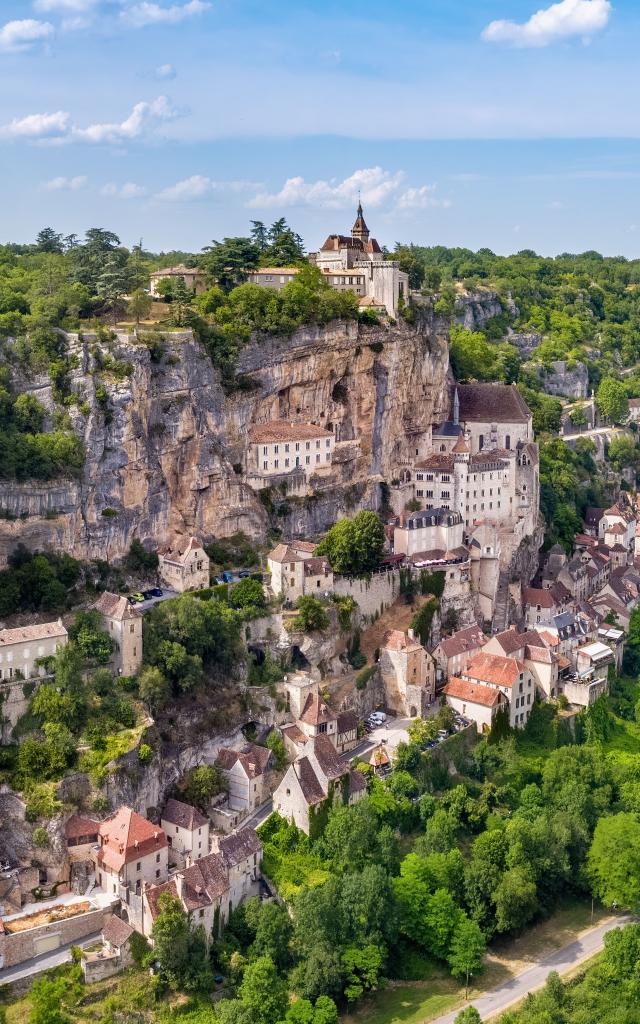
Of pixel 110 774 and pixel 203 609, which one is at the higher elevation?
pixel 203 609

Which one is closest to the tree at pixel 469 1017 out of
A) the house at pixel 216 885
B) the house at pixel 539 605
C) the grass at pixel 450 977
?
the grass at pixel 450 977

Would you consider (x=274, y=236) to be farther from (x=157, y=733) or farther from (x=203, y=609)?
(x=157, y=733)

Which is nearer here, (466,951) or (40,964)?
(40,964)

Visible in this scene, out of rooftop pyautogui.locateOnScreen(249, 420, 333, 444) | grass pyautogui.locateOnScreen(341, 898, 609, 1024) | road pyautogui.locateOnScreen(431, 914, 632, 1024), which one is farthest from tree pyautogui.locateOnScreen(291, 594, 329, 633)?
road pyautogui.locateOnScreen(431, 914, 632, 1024)

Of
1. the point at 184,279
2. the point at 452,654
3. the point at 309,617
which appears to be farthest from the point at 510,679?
the point at 184,279

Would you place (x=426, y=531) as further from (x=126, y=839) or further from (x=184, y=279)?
(x=126, y=839)

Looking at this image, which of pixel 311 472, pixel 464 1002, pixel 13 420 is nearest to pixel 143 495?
Answer: pixel 13 420
